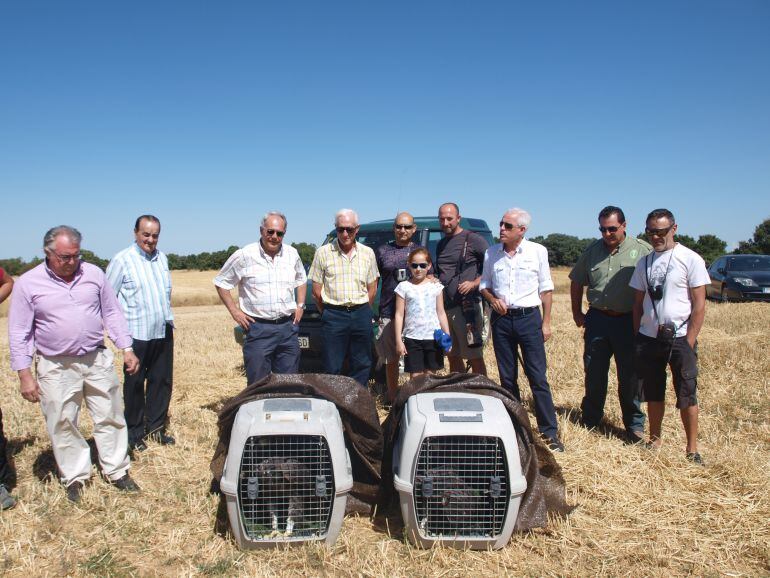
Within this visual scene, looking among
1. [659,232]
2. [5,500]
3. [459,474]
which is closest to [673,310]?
[659,232]

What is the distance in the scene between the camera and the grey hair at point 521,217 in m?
4.61

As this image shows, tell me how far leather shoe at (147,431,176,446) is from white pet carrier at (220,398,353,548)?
6.64 ft

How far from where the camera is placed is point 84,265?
12.9 feet

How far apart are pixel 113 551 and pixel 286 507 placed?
1.04 metres

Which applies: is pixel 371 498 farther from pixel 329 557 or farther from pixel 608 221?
pixel 608 221

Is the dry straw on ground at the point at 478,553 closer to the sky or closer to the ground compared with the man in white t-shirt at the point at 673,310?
closer to the ground

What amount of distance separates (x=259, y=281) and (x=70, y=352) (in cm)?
154

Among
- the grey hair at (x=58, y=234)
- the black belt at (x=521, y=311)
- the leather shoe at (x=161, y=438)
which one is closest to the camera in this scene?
the grey hair at (x=58, y=234)

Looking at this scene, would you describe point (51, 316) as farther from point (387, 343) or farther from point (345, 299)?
point (387, 343)

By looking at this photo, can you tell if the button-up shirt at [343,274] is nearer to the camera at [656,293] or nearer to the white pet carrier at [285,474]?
the white pet carrier at [285,474]

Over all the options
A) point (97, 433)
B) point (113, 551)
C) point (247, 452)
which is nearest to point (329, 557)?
point (247, 452)

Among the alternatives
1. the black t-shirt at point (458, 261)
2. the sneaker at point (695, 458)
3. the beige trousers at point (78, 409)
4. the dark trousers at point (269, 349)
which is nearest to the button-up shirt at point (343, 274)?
the dark trousers at point (269, 349)

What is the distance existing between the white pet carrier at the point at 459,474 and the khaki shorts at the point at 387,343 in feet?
5.52

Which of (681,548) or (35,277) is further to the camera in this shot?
(35,277)
